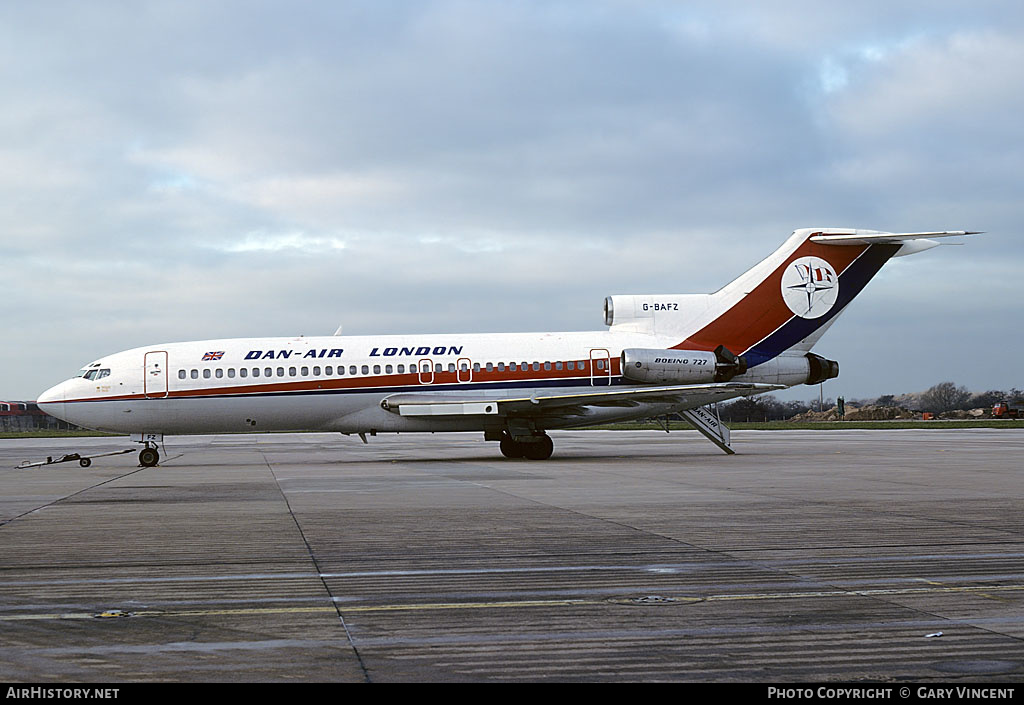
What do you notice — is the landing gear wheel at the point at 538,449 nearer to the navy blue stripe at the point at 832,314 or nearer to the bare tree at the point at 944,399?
the navy blue stripe at the point at 832,314

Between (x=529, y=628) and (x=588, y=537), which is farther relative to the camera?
(x=588, y=537)

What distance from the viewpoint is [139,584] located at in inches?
329

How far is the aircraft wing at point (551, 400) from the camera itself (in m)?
27.7

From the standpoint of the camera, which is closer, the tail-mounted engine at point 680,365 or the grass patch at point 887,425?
the tail-mounted engine at point 680,365

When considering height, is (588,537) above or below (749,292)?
below

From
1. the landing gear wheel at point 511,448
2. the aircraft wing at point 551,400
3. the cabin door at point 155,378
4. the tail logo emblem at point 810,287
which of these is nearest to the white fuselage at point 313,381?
the cabin door at point 155,378

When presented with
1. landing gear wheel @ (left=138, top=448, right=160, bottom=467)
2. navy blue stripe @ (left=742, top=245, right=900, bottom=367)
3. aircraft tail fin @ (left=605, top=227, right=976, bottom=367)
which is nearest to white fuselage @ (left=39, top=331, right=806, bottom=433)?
landing gear wheel @ (left=138, top=448, right=160, bottom=467)

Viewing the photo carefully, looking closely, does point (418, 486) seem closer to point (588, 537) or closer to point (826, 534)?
point (588, 537)

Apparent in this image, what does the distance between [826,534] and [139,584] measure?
707 cm

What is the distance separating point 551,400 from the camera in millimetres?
27438

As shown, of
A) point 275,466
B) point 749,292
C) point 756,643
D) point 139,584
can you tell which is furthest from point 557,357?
point 756,643

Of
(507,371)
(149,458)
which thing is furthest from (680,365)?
(149,458)

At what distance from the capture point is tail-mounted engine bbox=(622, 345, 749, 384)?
2866 cm

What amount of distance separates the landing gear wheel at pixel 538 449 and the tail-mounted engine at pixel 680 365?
297 centimetres
